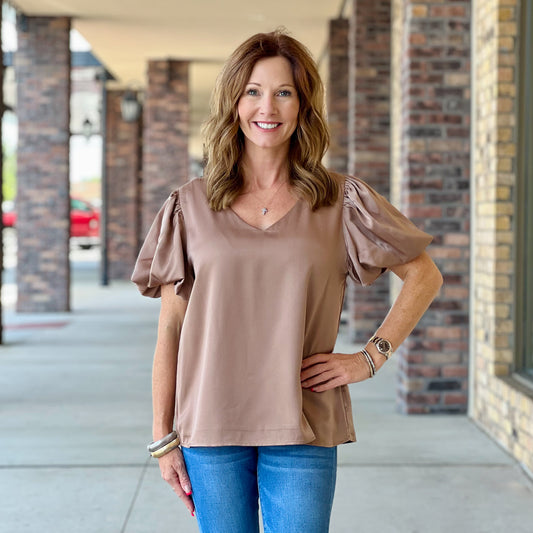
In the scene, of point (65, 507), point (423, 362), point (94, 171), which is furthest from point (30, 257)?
point (94, 171)

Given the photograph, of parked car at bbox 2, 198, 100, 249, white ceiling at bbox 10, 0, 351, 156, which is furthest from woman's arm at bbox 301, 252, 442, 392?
Result: parked car at bbox 2, 198, 100, 249

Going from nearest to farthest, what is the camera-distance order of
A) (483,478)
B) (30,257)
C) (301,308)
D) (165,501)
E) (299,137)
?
(301,308) < (299,137) < (165,501) < (483,478) < (30,257)

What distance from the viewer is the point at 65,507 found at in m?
3.78

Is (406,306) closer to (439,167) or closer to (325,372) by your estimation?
(325,372)

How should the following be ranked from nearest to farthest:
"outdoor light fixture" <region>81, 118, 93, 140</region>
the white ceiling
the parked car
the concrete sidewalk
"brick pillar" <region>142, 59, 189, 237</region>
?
the concrete sidewalk
the white ceiling
"outdoor light fixture" <region>81, 118, 93, 140</region>
"brick pillar" <region>142, 59, 189, 237</region>
the parked car

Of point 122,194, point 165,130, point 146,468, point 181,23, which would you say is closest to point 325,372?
point 146,468

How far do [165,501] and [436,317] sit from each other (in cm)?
229

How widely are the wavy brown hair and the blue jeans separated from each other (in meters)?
0.52

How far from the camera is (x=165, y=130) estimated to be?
1461 cm

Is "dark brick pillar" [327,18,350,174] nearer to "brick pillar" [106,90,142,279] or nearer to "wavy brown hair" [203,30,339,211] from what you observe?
"brick pillar" [106,90,142,279]

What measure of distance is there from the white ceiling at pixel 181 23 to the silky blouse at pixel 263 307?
8.70 meters

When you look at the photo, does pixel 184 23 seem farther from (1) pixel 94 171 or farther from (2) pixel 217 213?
(1) pixel 94 171

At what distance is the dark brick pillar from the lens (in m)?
10.6

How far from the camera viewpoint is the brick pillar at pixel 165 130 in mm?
14555
